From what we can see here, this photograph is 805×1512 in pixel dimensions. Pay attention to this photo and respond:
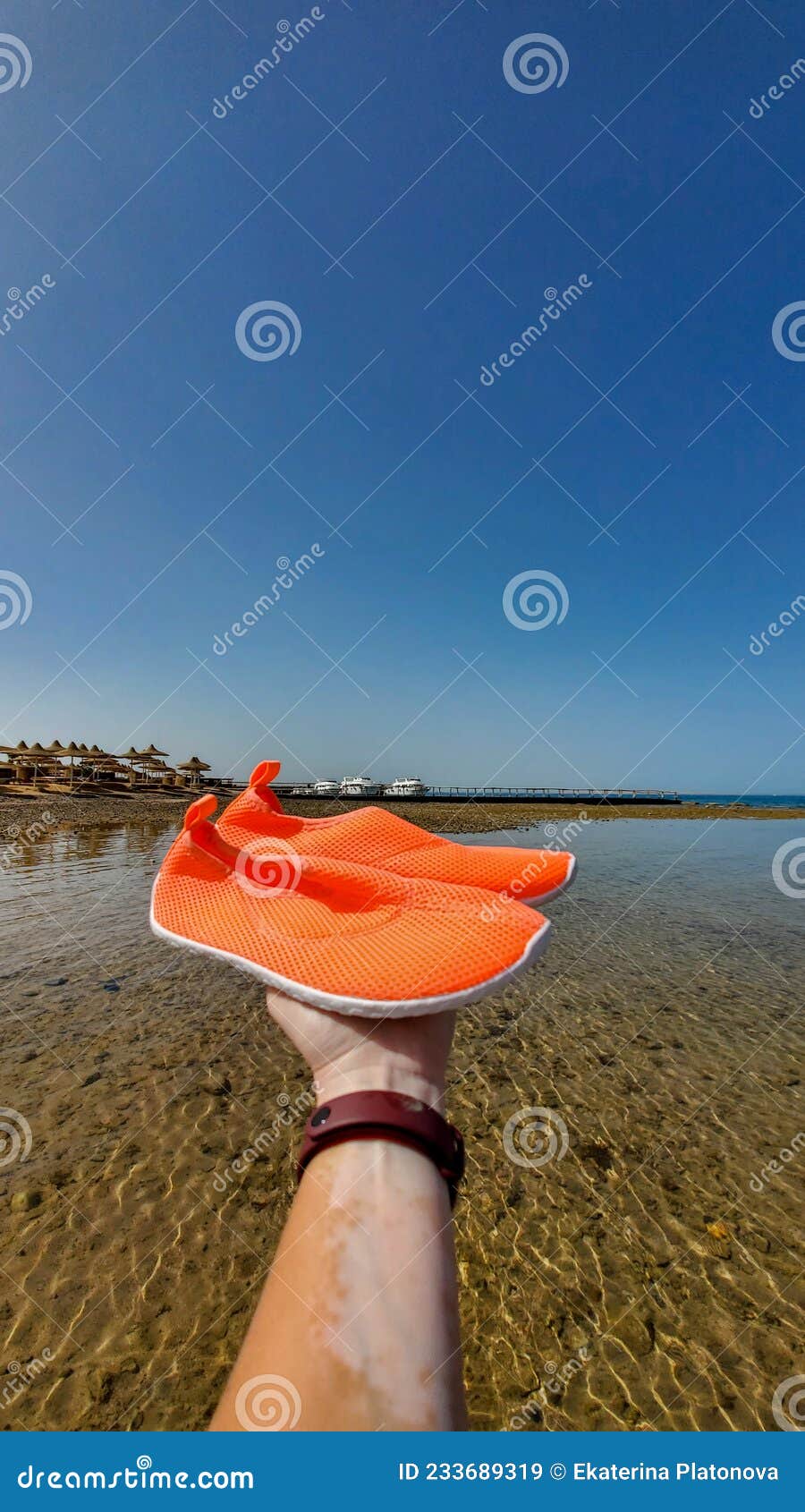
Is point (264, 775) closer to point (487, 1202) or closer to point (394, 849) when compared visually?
point (394, 849)

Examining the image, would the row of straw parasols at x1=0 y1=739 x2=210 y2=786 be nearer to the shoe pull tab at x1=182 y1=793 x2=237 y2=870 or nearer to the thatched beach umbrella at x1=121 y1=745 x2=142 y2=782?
the thatched beach umbrella at x1=121 y1=745 x2=142 y2=782

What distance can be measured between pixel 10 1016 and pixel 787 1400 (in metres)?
7.34

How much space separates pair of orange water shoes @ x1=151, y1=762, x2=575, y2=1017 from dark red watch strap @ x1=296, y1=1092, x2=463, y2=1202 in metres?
0.26

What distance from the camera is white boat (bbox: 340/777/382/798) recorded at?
69.7 m

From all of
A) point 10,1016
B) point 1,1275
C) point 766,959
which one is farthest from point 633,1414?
point 766,959

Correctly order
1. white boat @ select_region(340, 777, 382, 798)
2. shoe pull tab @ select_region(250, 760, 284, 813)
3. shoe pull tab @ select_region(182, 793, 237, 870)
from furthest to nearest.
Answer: white boat @ select_region(340, 777, 382, 798), shoe pull tab @ select_region(250, 760, 284, 813), shoe pull tab @ select_region(182, 793, 237, 870)

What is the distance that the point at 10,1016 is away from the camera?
6293 mm

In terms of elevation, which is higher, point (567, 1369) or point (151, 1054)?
point (567, 1369)

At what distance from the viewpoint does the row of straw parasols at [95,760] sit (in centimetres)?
4034

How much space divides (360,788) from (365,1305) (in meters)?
71.4

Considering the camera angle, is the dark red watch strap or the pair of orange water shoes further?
the pair of orange water shoes

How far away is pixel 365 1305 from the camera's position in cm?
131

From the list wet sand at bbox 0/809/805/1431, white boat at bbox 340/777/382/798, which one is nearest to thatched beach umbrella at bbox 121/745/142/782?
white boat at bbox 340/777/382/798

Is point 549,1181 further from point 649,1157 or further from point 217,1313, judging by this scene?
point 217,1313
